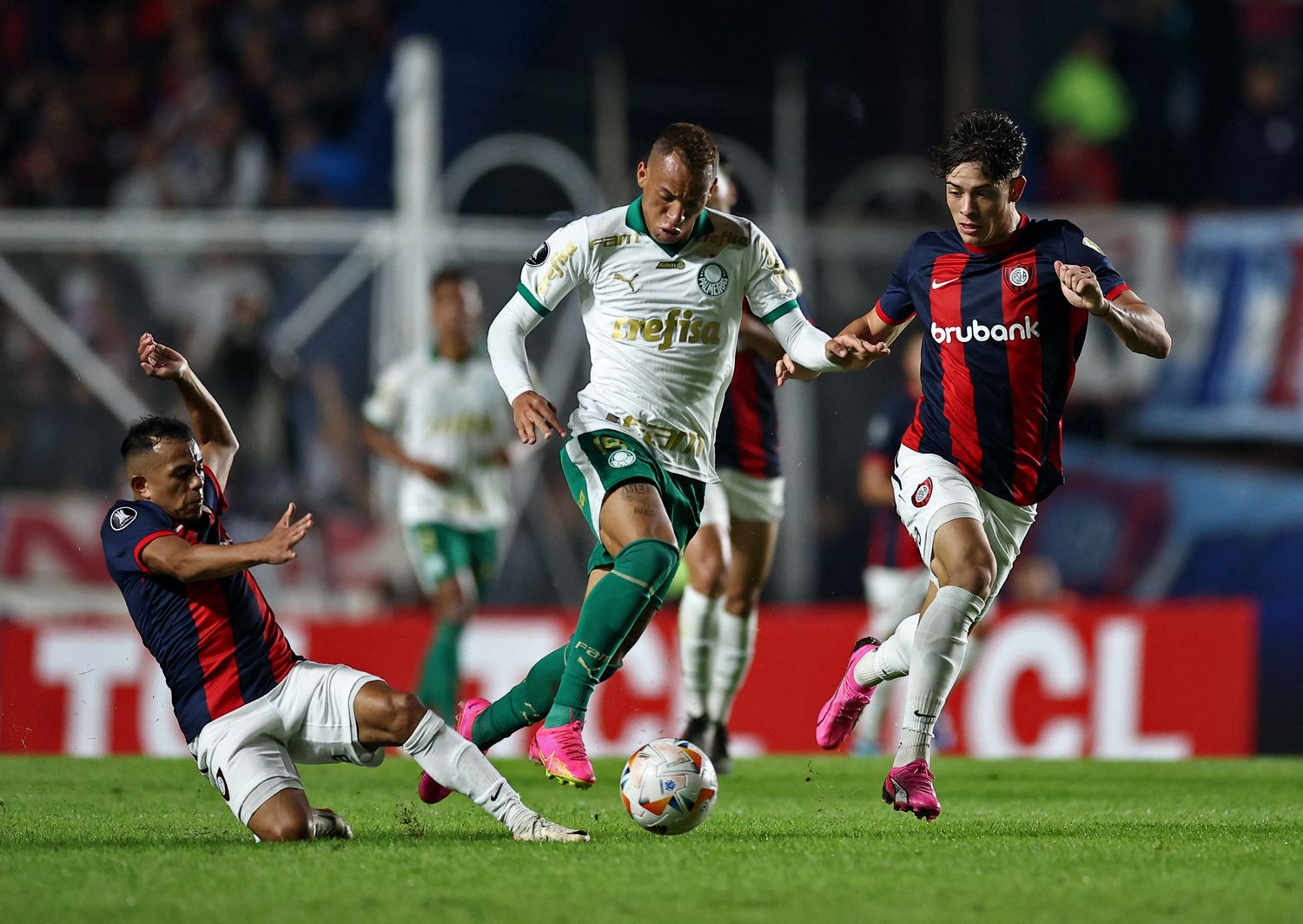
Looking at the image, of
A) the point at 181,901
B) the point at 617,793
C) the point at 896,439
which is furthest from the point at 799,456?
the point at 181,901

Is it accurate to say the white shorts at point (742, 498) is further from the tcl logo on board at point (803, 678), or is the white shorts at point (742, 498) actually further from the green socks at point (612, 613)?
the tcl logo on board at point (803, 678)

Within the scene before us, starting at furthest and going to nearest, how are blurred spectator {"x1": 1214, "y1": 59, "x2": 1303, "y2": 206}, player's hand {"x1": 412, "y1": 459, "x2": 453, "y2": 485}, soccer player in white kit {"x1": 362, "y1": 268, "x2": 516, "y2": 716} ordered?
blurred spectator {"x1": 1214, "y1": 59, "x2": 1303, "y2": 206} → soccer player in white kit {"x1": 362, "y1": 268, "x2": 516, "y2": 716} → player's hand {"x1": 412, "y1": 459, "x2": 453, "y2": 485}

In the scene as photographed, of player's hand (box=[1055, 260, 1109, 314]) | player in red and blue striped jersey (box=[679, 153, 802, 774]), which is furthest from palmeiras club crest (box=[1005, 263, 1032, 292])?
player in red and blue striped jersey (box=[679, 153, 802, 774])

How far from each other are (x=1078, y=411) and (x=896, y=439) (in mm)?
3588

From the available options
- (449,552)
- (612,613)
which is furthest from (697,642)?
(449,552)

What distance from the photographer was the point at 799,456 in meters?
11.4

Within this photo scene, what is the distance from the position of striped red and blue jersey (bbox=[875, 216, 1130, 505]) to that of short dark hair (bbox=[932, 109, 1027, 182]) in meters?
0.27

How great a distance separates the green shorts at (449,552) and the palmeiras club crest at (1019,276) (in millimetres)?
4616

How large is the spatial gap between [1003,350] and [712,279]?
1009 mm

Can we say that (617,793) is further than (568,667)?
Yes

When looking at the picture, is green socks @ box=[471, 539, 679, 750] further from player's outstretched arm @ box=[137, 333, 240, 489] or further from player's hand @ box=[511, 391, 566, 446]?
player's outstretched arm @ box=[137, 333, 240, 489]

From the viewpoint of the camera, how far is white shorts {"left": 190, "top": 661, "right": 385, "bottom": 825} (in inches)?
204

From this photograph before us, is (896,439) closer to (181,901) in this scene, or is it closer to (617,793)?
(617,793)

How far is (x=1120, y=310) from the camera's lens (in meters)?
5.49
